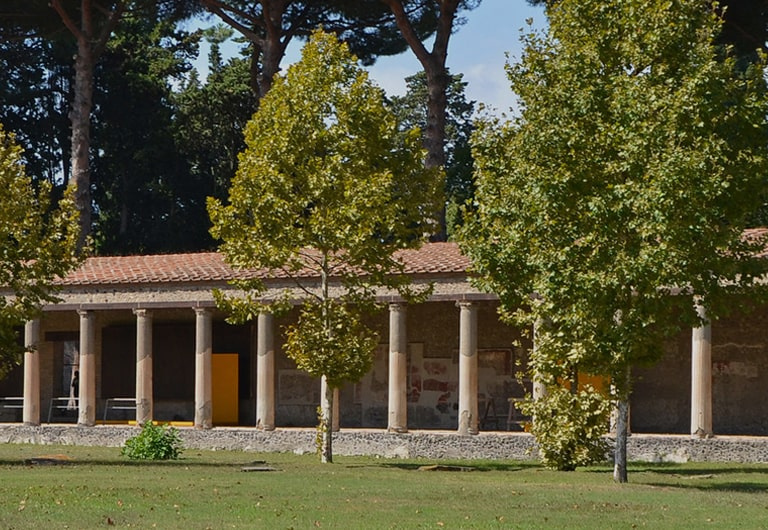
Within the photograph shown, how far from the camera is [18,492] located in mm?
19938

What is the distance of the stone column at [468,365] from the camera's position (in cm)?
3303

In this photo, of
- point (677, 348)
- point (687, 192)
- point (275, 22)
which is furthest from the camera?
point (275, 22)

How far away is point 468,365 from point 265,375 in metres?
5.03

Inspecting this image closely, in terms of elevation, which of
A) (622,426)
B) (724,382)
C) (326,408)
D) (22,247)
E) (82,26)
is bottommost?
(326,408)

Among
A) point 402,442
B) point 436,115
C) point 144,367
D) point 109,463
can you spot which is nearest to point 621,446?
point 109,463

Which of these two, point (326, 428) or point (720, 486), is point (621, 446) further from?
point (326, 428)

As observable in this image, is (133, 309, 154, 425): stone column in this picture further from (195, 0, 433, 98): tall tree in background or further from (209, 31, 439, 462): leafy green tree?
(195, 0, 433, 98): tall tree in background

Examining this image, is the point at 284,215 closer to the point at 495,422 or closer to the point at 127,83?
the point at 495,422

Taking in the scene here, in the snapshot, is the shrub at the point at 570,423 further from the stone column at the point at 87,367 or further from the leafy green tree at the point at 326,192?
the stone column at the point at 87,367

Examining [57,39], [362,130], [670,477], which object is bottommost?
[670,477]

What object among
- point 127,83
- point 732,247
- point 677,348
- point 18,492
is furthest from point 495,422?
point 127,83

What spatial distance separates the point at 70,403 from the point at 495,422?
40.5 feet

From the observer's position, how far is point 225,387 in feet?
130

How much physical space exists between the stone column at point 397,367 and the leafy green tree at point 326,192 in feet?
14.4
